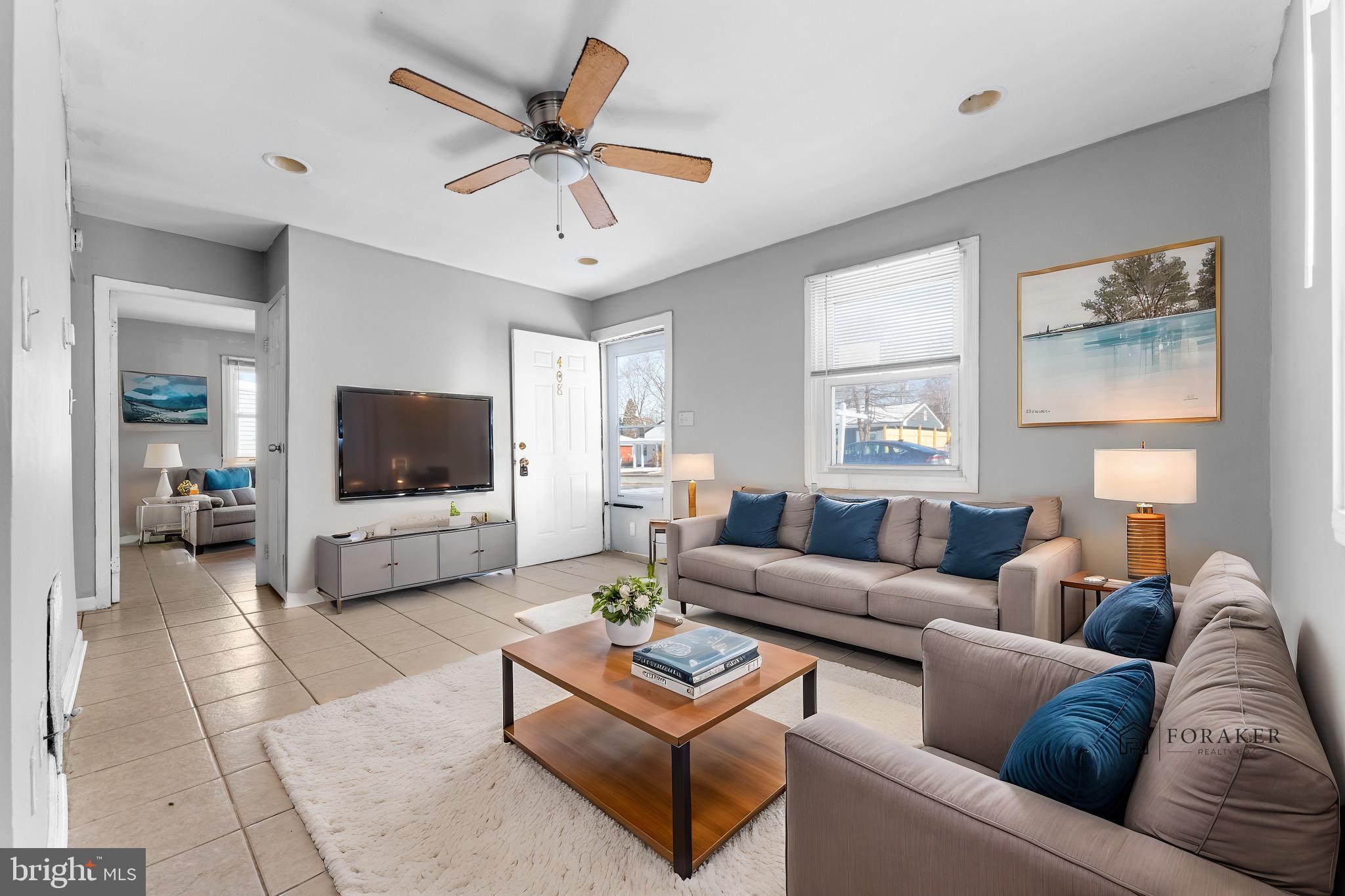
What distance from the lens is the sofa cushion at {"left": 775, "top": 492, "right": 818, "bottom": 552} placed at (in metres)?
3.92

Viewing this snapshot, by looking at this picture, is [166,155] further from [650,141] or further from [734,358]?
[734,358]

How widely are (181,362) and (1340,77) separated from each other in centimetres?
974

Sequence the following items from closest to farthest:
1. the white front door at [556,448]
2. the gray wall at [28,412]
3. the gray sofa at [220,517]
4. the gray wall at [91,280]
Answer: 1. the gray wall at [28,412]
2. the gray wall at [91,280]
3. the white front door at [556,448]
4. the gray sofa at [220,517]

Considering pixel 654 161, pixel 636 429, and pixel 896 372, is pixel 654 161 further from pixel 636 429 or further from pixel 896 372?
pixel 636 429

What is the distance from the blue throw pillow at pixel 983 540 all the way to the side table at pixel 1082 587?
0.83 ft

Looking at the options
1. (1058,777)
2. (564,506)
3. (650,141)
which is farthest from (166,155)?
(1058,777)

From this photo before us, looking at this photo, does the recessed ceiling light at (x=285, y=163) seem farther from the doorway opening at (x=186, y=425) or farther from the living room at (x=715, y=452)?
the doorway opening at (x=186, y=425)

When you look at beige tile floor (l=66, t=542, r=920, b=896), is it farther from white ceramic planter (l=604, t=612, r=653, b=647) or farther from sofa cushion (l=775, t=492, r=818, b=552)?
white ceramic planter (l=604, t=612, r=653, b=647)

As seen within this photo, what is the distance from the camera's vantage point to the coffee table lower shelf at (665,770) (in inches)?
63.2

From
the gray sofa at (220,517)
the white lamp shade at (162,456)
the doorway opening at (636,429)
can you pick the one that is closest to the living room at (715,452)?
the doorway opening at (636,429)

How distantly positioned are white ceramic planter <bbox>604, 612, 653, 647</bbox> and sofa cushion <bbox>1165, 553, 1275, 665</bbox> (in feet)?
5.21

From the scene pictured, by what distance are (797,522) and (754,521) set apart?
0.96ft

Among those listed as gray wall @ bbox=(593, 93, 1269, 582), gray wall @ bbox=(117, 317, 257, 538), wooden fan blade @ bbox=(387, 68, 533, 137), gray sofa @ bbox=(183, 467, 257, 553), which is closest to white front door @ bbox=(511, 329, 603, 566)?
gray wall @ bbox=(593, 93, 1269, 582)

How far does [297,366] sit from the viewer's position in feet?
13.4
